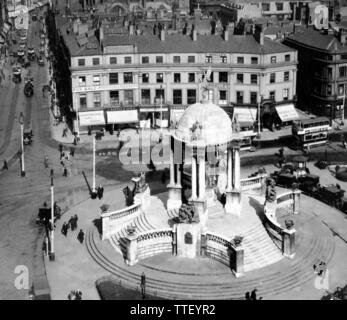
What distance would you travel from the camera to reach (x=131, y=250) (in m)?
54.6

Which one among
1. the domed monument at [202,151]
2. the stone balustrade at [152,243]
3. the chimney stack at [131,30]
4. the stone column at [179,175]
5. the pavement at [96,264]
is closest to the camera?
the pavement at [96,264]

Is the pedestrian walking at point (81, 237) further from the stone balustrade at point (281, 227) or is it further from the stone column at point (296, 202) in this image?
the stone column at point (296, 202)

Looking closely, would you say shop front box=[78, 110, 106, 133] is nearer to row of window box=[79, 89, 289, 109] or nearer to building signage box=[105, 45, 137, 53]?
row of window box=[79, 89, 289, 109]

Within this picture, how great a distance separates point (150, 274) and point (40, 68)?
116198mm

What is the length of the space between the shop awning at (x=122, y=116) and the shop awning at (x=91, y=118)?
1.04 meters

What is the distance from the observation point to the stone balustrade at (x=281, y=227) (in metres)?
55.4

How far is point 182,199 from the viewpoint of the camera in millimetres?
63594

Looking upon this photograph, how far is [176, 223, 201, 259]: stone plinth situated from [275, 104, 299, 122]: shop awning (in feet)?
157

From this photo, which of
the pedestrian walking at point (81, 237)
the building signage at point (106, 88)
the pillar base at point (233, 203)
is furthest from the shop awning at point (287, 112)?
the pedestrian walking at point (81, 237)

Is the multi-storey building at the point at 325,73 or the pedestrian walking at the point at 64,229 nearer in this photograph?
the pedestrian walking at the point at 64,229

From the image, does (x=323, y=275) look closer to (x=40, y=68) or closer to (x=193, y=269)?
(x=193, y=269)

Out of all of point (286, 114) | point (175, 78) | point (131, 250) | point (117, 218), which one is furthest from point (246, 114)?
point (131, 250)

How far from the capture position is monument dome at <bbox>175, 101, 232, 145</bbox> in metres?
58.3

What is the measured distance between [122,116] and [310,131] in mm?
27463
